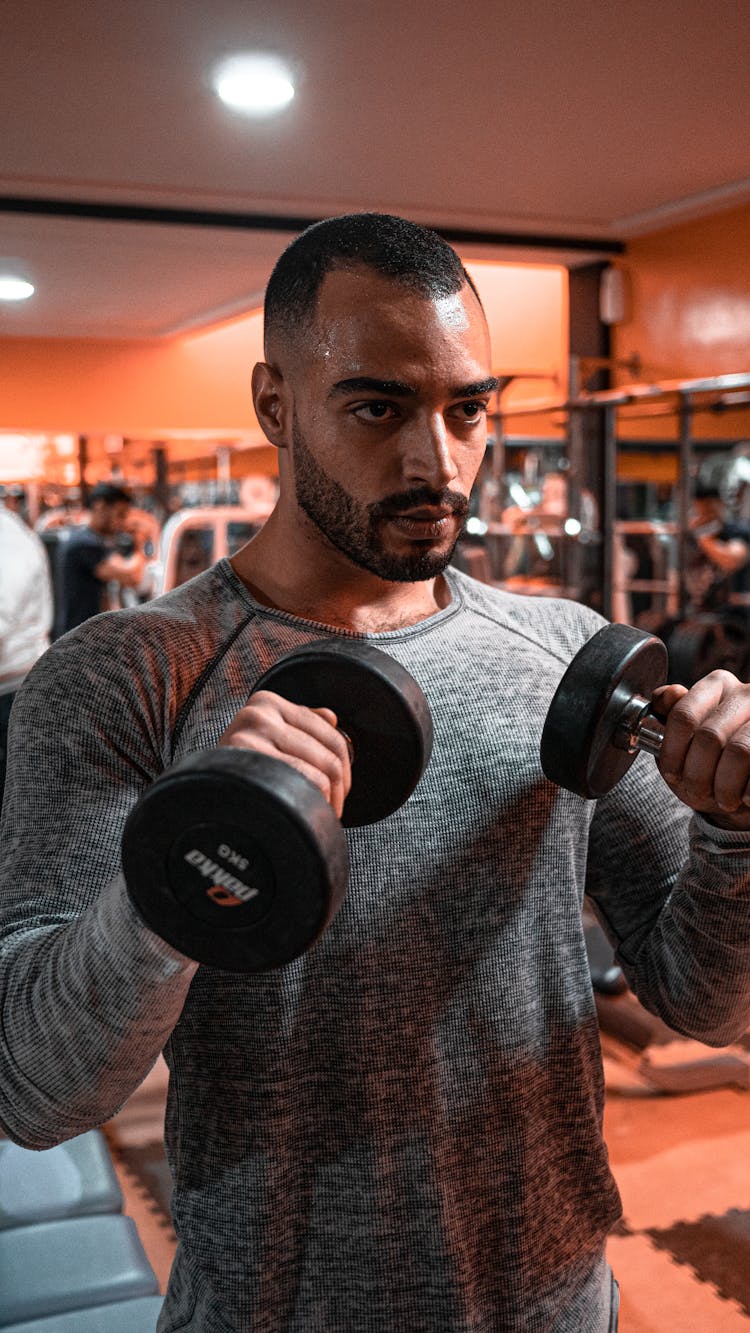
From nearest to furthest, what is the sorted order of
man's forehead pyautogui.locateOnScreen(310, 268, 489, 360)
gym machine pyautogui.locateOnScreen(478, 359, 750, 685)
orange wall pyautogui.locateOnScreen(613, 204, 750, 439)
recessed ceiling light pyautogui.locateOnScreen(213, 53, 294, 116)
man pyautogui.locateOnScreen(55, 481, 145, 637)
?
man's forehead pyautogui.locateOnScreen(310, 268, 489, 360) → recessed ceiling light pyautogui.locateOnScreen(213, 53, 294, 116) → gym machine pyautogui.locateOnScreen(478, 359, 750, 685) → orange wall pyautogui.locateOnScreen(613, 204, 750, 439) → man pyautogui.locateOnScreen(55, 481, 145, 637)

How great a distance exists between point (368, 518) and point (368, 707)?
0.19 meters

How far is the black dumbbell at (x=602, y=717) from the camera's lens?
2.97 feet

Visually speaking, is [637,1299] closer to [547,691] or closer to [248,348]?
[547,691]

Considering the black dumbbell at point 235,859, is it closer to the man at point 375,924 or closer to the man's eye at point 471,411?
the man at point 375,924

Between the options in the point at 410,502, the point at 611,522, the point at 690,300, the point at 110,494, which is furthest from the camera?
the point at 110,494

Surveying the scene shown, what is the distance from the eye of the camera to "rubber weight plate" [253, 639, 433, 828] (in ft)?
2.69

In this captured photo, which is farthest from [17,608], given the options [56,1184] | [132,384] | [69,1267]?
[132,384]

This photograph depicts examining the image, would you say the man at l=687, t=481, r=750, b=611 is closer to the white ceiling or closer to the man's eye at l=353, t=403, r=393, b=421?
the white ceiling

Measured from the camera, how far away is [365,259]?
0.94m

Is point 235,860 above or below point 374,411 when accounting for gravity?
below

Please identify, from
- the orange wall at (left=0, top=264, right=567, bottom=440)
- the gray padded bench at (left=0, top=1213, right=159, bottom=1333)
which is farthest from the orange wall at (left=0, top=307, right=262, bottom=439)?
the gray padded bench at (left=0, top=1213, right=159, bottom=1333)

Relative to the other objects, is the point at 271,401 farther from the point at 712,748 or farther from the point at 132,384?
the point at 132,384

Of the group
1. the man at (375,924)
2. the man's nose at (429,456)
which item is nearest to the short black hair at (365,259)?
the man at (375,924)

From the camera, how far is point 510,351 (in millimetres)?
6316
